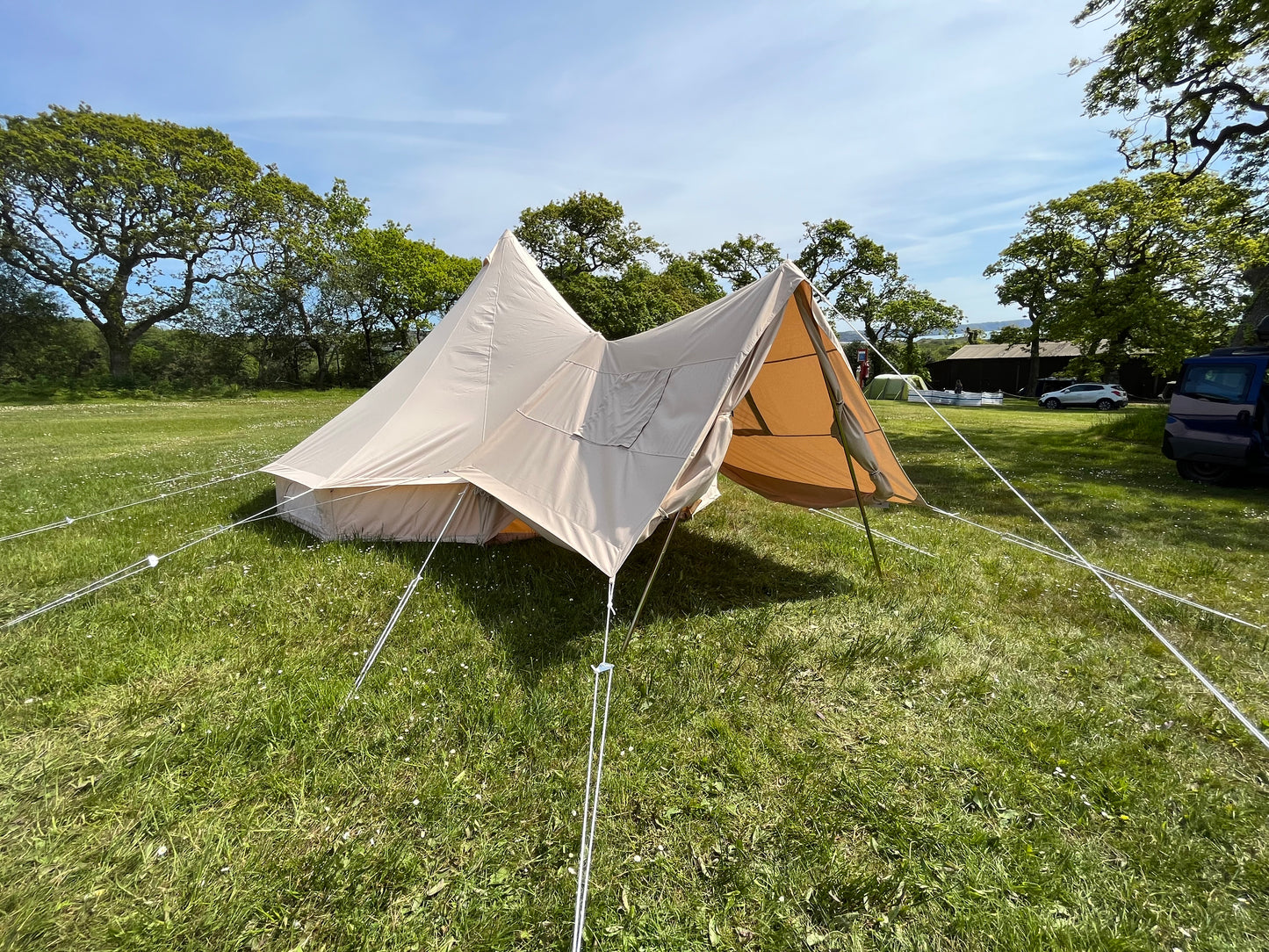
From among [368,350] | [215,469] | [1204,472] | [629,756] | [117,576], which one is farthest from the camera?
[368,350]

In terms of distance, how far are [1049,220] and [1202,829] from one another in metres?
37.1

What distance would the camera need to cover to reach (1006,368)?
1674 inches

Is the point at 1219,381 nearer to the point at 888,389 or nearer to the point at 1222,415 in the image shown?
the point at 1222,415

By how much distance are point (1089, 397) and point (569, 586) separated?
33081 millimetres

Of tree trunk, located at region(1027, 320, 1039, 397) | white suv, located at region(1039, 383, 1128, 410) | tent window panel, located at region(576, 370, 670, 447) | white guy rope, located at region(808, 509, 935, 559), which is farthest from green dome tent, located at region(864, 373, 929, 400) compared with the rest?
tent window panel, located at region(576, 370, 670, 447)

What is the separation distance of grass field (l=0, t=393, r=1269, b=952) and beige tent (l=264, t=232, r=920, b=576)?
66cm

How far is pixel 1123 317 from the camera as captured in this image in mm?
23641

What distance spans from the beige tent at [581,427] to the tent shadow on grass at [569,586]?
1.13 feet

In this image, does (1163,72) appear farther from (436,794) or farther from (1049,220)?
(1049,220)

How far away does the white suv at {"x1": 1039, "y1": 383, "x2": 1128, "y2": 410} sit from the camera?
1041 inches

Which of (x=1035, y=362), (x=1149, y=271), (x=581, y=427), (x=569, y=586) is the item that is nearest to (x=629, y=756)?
(x=569, y=586)

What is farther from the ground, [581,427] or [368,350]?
[368,350]

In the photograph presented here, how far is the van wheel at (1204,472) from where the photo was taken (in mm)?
8203

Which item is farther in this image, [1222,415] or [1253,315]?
[1253,315]
